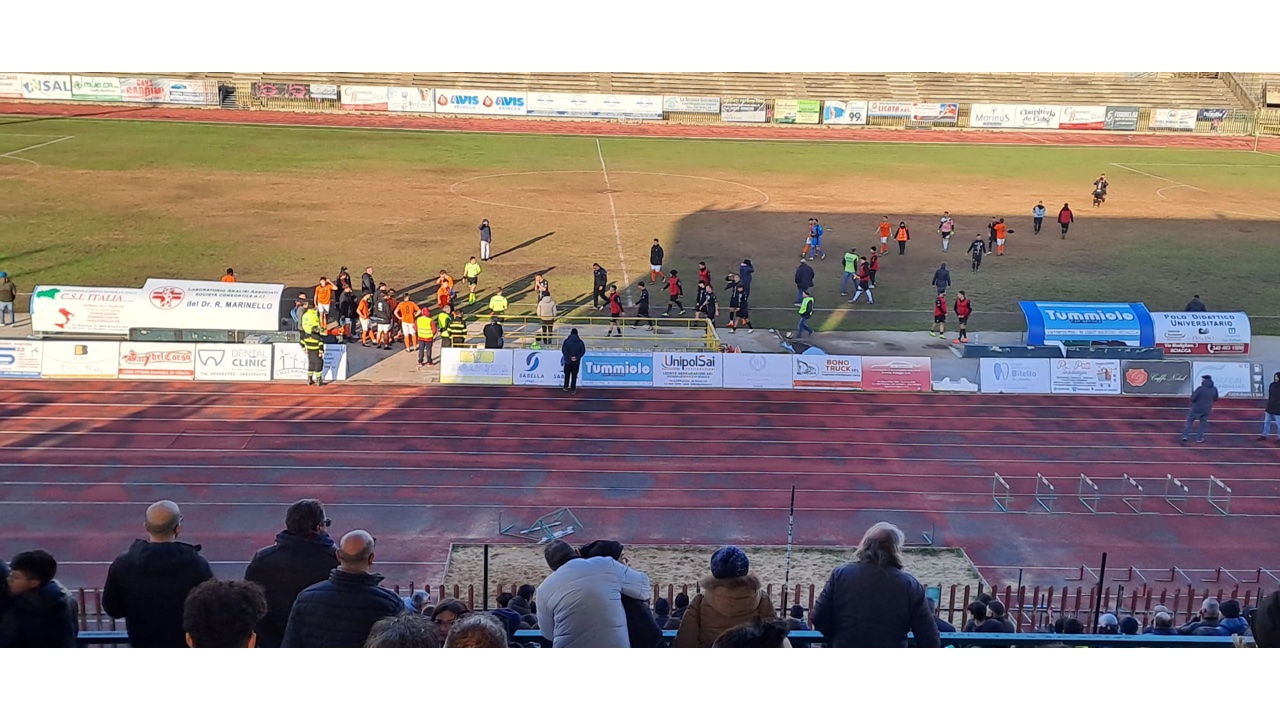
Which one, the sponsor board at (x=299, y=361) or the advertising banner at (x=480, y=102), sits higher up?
the advertising banner at (x=480, y=102)

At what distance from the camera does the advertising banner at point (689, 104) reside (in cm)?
6581

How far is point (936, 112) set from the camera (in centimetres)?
6750

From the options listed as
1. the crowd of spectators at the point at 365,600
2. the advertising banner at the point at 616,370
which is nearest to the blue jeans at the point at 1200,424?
the advertising banner at the point at 616,370

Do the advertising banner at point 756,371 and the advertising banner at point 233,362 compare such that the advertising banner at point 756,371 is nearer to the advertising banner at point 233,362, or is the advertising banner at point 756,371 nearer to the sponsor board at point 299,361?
the sponsor board at point 299,361

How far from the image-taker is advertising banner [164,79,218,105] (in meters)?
62.1

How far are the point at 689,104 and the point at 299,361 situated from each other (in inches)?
1820

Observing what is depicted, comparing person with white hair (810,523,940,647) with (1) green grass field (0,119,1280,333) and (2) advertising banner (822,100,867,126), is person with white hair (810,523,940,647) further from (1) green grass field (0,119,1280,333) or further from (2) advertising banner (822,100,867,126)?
(2) advertising banner (822,100,867,126)

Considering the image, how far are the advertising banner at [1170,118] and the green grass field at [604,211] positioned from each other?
34.7 ft

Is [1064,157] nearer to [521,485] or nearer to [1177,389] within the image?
[1177,389]

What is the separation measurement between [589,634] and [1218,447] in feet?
63.5

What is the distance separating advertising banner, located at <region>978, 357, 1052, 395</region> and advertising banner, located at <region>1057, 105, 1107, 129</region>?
4890cm

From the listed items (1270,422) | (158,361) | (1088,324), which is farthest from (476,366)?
(1270,422)

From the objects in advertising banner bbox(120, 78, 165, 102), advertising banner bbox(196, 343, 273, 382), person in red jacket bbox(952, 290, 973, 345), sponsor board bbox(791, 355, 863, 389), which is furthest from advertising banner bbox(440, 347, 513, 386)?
advertising banner bbox(120, 78, 165, 102)

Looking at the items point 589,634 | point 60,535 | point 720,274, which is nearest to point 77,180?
point 720,274
